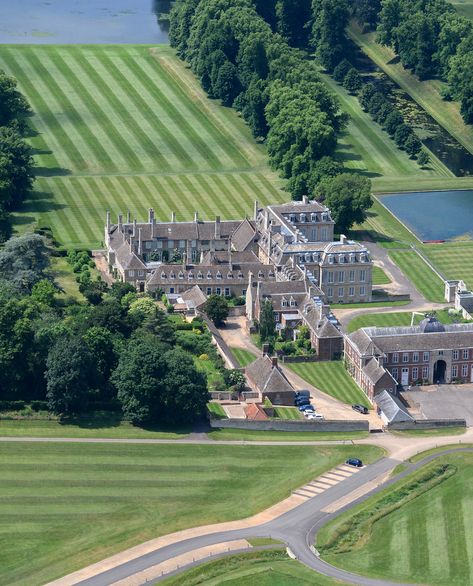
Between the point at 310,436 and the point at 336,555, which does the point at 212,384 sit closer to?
the point at 310,436

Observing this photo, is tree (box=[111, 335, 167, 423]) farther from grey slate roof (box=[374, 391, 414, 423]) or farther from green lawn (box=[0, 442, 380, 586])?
grey slate roof (box=[374, 391, 414, 423])

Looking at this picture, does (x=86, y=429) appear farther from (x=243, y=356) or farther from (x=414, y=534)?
(x=414, y=534)

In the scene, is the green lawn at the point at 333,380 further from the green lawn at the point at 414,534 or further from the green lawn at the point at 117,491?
the green lawn at the point at 414,534

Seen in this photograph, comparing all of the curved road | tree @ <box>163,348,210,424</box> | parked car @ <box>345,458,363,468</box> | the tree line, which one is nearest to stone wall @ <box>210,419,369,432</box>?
tree @ <box>163,348,210,424</box>

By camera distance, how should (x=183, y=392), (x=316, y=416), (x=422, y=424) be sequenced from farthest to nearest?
(x=316, y=416) → (x=422, y=424) → (x=183, y=392)

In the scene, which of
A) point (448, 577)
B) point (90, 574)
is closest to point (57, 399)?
point (90, 574)

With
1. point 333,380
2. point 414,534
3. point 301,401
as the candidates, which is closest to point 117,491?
point 414,534

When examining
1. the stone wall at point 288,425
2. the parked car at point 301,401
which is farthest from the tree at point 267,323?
the stone wall at point 288,425

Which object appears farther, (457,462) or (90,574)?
(457,462)
